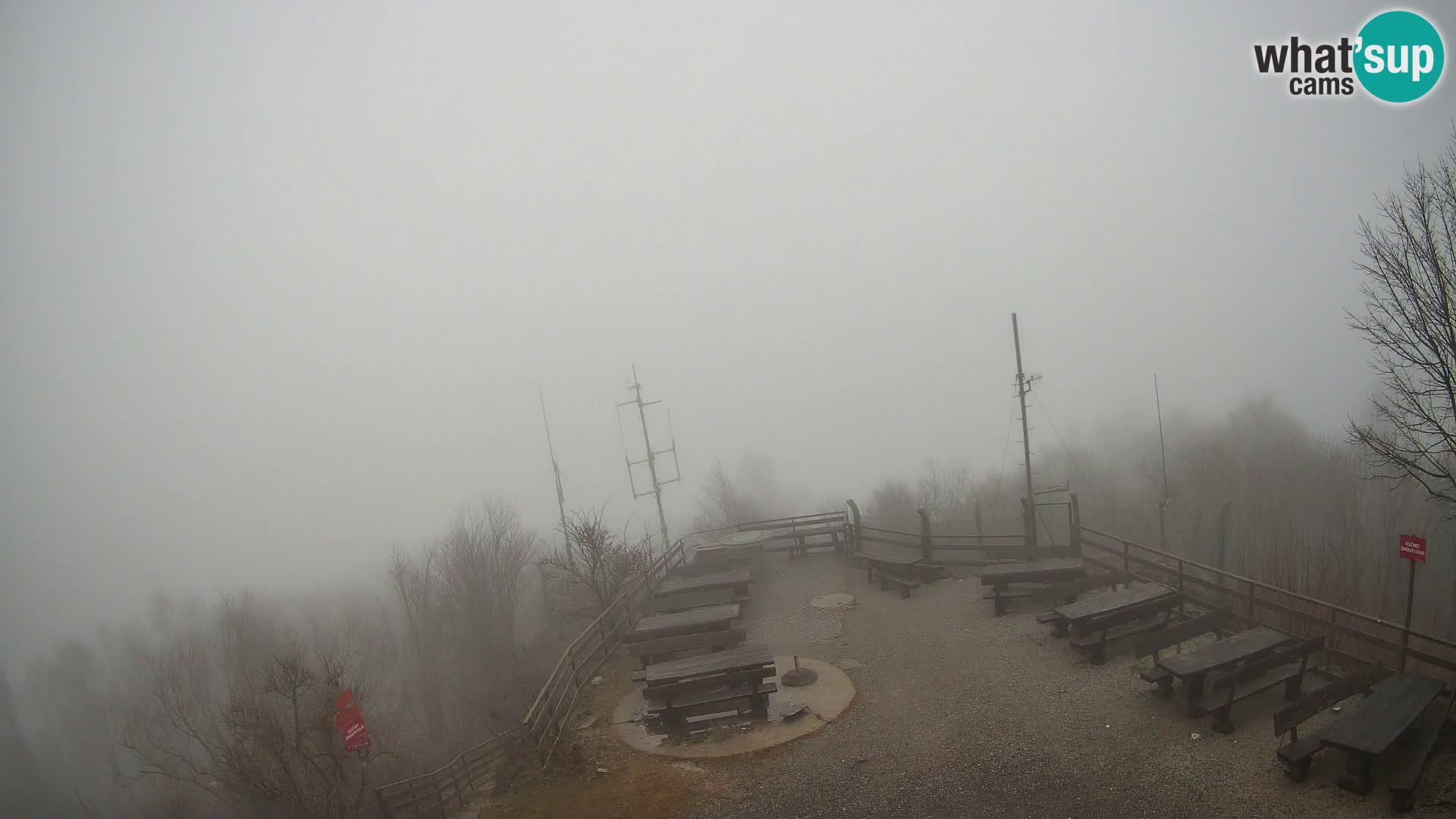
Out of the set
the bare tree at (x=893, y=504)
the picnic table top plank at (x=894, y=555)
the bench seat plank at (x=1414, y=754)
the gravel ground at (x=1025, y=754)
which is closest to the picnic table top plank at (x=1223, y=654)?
the gravel ground at (x=1025, y=754)

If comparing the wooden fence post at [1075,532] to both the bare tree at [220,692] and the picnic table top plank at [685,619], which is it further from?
the bare tree at [220,692]

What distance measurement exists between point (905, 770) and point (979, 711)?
6.74ft

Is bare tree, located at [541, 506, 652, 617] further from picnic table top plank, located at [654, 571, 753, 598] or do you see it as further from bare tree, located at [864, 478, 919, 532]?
bare tree, located at [864, 478, 919, 532]

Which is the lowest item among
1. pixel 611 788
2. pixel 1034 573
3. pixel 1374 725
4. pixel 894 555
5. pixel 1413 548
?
pixel 894 555

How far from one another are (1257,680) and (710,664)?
7.94m

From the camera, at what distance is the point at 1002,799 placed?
816 cm

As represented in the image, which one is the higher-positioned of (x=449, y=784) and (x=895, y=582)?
(x=449, y=784)

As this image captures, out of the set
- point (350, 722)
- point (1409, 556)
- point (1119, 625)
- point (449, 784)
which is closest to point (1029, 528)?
point (1119, 625)

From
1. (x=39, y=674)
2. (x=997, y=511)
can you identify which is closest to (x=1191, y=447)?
(x=997, y=511)

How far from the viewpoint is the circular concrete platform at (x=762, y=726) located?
10242mm

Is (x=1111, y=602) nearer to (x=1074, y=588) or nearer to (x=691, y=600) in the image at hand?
(x=1074, y=588)

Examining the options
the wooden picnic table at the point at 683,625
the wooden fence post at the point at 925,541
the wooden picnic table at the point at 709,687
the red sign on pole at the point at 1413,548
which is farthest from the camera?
the wooden fence post at the point at 925,541

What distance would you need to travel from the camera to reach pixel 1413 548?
9.23 meters

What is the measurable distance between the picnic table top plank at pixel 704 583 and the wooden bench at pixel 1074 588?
6902 mm
